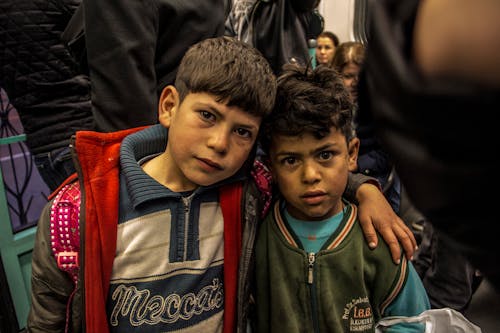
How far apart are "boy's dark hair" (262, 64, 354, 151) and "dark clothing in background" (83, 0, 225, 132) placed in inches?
14.4

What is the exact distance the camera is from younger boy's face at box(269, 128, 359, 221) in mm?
1023

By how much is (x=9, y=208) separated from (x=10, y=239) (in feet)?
0.62

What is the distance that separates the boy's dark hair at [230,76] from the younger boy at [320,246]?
10 cm

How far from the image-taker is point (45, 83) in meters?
1.25

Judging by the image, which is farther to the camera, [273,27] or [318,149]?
[273,27]

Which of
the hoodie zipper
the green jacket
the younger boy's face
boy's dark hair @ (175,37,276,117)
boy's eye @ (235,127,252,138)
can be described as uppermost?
boy's dark hair @ (175,37,276,117)

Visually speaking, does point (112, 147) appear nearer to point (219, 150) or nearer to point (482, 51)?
point (219, 150)

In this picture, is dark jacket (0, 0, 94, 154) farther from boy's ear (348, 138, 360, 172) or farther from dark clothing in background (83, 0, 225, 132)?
boy's ear (348, 138, 360, 172)

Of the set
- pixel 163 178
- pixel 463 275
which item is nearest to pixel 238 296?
pixel 163 178

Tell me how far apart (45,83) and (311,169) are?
922 millimetres

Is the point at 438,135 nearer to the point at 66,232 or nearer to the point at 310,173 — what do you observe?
the point at 310,173

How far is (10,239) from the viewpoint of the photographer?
197 centimetres

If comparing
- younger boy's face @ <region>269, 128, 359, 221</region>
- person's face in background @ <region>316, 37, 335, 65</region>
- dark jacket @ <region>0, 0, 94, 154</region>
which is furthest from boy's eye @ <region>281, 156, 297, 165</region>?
person's face in background @ <region>316, 37, 335, 65</region>

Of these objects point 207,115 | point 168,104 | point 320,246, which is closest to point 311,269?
point 320,246
